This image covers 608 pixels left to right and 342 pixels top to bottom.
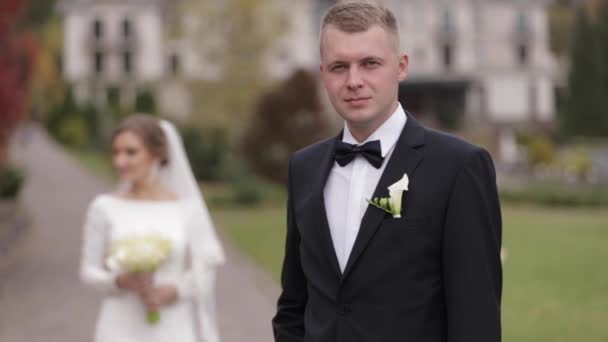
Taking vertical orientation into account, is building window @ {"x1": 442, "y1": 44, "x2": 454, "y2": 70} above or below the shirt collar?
below

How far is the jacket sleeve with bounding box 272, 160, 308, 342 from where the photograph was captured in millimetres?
3020

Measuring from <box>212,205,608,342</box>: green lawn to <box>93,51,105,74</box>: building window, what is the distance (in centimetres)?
5147

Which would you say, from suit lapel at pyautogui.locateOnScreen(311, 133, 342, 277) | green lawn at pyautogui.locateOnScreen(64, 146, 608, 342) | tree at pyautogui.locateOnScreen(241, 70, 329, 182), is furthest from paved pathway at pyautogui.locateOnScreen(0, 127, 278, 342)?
tree at pyautogui.locateOnScreen(241, 70, 329, 182)

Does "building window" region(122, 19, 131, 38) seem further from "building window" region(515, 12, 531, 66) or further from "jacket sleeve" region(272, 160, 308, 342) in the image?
"jacket sleeve" region(272, 160, 308, 342)

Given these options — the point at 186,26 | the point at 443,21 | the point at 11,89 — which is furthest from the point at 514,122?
the point at 11,89

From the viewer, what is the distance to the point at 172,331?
17.6ft

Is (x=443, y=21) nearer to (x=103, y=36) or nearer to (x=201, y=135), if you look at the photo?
(x=103, y=36)

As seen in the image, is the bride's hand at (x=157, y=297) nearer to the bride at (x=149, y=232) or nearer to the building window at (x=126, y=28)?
the bride at (x=149, y=232)

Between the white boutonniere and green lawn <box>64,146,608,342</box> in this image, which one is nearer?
the white boutonniere

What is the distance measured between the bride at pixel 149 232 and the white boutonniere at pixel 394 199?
9.58 ft

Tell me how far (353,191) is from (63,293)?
400 inches

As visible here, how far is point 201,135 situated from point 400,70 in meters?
30.5

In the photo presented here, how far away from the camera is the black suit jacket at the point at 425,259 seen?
2.49m

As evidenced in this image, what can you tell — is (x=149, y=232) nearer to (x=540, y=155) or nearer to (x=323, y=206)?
(x=323, y=206)
